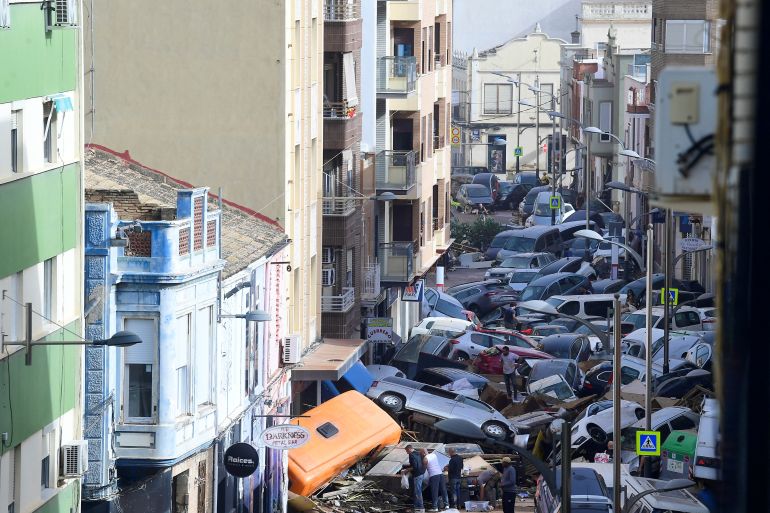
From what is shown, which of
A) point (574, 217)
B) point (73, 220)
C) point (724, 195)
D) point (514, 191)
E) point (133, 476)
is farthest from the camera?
point (514, 191)

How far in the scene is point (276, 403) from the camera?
117 feet

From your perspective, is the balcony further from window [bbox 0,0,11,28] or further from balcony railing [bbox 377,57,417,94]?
window [bbox 0,0,11,28]

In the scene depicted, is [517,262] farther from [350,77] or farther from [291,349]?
[291,349]

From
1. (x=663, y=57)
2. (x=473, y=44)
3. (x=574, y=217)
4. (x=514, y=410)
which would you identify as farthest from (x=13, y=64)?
(x=473, y=44)

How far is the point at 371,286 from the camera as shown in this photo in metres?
47.8

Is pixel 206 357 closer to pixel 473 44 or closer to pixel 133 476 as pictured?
pixel 133 476

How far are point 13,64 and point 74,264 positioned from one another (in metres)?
3.90

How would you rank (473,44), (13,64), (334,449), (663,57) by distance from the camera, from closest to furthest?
(13,64)
(334,449)
(663,57)
(473,44)

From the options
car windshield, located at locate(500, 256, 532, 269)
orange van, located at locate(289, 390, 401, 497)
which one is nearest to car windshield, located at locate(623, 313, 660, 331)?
orange van, located at locate(289, 390, 401, 497)

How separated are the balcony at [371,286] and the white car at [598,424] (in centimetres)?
1019

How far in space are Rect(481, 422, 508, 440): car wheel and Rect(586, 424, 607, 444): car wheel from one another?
1967 millimetres

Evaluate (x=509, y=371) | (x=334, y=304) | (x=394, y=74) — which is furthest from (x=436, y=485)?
(x=394, y=74)

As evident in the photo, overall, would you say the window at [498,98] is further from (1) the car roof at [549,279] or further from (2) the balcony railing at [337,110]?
(2) the balcony railing at [337,110]

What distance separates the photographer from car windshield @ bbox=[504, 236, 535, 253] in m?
77.9
